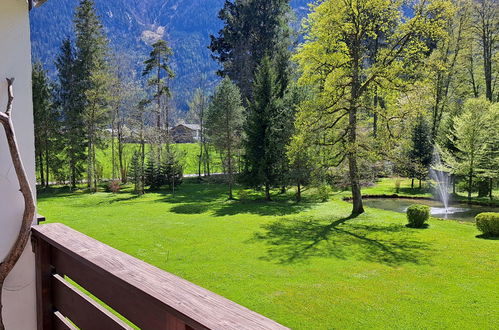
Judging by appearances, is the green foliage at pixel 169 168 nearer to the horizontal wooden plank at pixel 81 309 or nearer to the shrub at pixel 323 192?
the shrub at pixel 323 192

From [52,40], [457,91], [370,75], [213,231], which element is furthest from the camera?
[52,40]

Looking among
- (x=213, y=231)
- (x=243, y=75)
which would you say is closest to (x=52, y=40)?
(x=243, y=75)

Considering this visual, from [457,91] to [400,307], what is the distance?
23.5m

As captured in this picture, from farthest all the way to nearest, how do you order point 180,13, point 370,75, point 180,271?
point 180,13, point 370,75, point 180,271

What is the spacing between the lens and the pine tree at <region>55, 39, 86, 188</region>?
2164 cm

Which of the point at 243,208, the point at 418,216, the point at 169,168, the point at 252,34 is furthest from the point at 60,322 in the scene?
the point at 252,34

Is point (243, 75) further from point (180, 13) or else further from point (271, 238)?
point (180, 13)

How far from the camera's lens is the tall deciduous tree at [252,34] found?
82.0 feet

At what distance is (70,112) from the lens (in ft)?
71.9

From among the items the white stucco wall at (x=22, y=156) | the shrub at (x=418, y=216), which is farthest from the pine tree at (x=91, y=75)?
the white stucco wall at (x=22, y=156)

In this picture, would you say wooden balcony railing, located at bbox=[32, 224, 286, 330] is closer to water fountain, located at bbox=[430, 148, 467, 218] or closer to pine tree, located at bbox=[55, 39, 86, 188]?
water fountain, located at bbox=[430, 148, 467, 218]

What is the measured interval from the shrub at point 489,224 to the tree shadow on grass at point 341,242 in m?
1.82

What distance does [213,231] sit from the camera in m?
10.4

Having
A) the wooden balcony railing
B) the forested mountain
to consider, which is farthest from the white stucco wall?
the forested mountain
